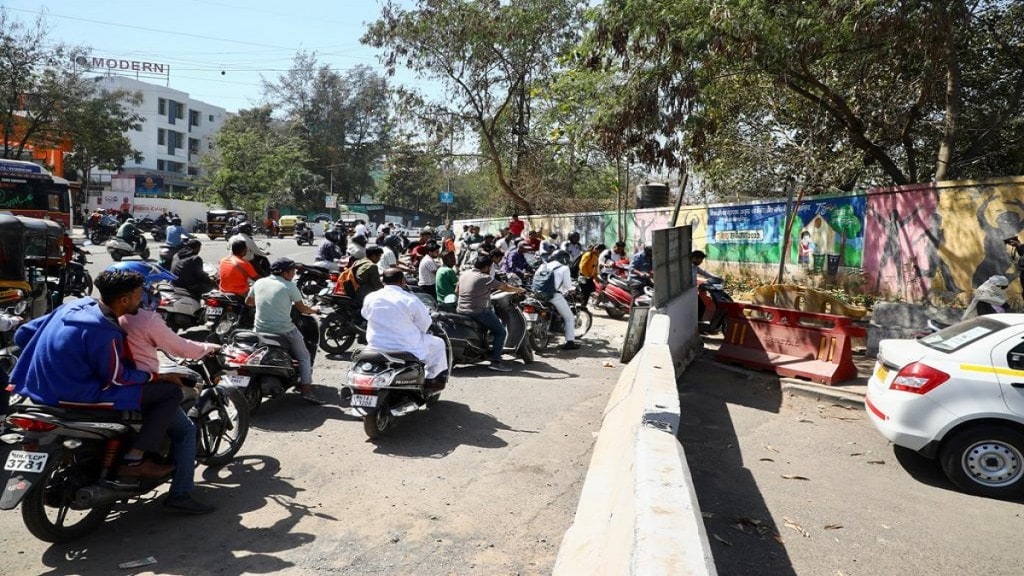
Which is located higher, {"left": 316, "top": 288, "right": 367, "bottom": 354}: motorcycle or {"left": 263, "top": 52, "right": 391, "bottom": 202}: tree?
{"left": 263, "top": 52, "right": 391, "bottom": 202}: tree

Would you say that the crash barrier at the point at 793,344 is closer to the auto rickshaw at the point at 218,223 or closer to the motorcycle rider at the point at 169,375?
the motorcycle rider at the point at 169,375

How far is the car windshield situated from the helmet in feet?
28.0

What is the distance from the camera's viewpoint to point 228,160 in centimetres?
5041

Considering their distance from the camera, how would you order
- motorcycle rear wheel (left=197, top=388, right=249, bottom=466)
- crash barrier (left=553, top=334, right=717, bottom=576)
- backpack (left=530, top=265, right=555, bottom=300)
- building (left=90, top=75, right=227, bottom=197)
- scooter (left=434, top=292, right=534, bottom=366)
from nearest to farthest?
crash barrier (left=553, top=334, right=717, bottom=576) → motorcycle rear wheel (left=197, top=388, right=249, bottom=466) → scooter (left=434, top=292, right=534, bottom=366) → backpack (left=530, top=265, right=555, bottom=300) → building (left=90, top=75, right=227, bottom=197)

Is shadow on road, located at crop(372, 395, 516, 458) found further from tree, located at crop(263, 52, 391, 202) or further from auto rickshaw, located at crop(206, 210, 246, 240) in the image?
tree, located at crop(263, 52, 391, 202)

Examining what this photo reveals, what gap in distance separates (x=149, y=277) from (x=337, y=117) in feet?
193

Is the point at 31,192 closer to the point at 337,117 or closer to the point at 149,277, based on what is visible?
the point at 149,277

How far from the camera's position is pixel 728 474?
5438 millimetres

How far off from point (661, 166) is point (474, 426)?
9.14m

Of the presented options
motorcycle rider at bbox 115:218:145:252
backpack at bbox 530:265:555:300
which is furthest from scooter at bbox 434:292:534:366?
motorcycle rider at bbox 115:218:145:252

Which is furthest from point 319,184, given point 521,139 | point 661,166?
point 661,166

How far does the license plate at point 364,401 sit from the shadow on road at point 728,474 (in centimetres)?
266

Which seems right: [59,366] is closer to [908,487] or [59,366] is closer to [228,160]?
[908,487]

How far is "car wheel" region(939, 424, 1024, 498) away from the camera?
515cm
